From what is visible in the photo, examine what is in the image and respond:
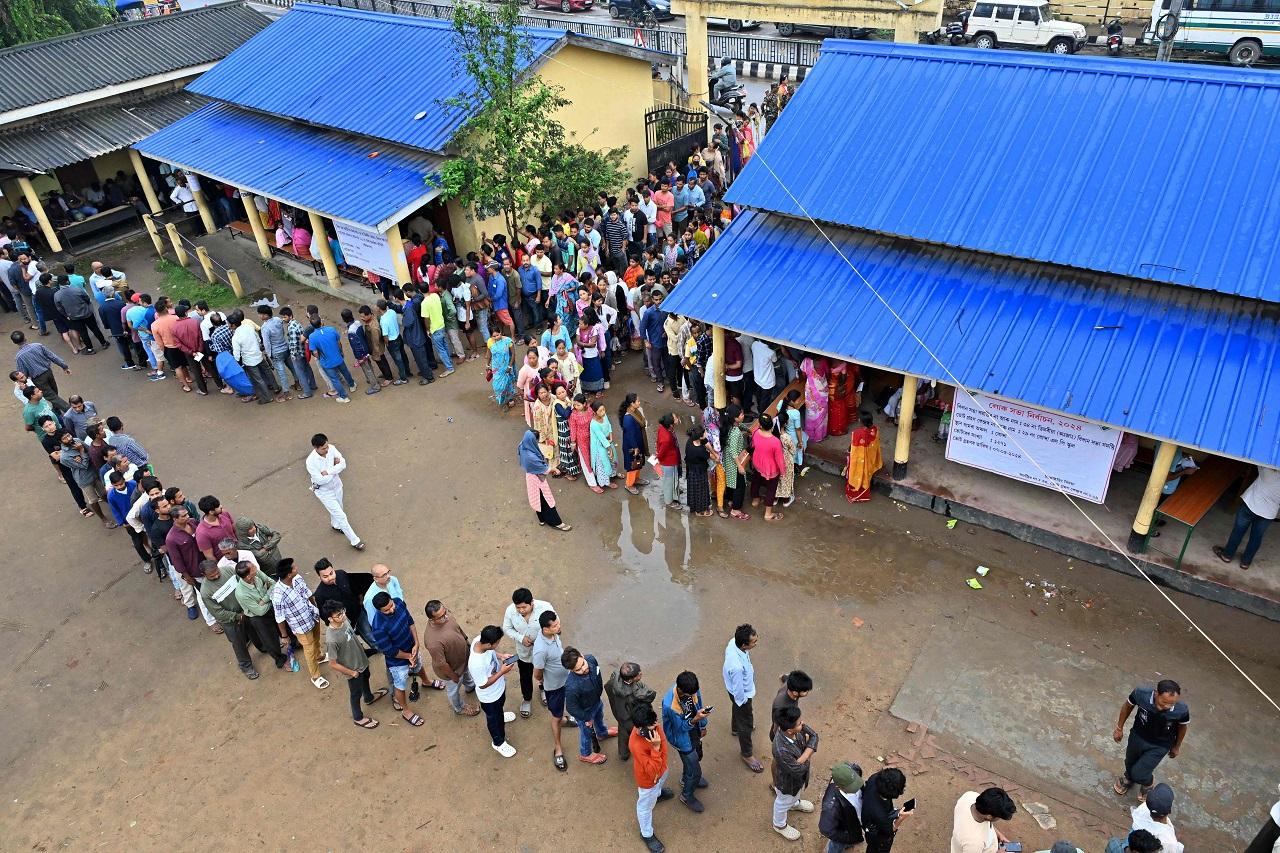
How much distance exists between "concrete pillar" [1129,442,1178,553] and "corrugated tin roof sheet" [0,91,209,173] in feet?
64.7

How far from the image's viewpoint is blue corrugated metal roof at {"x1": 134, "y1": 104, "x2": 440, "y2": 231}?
14.6m

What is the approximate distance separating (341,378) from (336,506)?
11.8 feet

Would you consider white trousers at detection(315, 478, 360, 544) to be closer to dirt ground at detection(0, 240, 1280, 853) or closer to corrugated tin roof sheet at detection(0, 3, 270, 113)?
dirt ground at detection(0, 240, 1280, 853)

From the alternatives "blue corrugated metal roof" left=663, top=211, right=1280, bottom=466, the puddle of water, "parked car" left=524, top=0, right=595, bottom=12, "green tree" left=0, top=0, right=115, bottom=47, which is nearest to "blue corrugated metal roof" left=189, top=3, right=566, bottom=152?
"blue corrugated metal roof" left=663, top=211, right=1280, bottom=466

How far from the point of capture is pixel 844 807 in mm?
5969

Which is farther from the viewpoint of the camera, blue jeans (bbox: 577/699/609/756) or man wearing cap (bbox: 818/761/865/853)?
blue jeans (bbox: 577/699/609/756)

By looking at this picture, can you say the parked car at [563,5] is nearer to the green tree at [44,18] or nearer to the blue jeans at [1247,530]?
the green tree at [44,18]

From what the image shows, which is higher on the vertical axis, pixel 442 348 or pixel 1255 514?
pixel 1255 514

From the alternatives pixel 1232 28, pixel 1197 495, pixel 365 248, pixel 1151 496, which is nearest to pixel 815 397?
pixel 1151 496

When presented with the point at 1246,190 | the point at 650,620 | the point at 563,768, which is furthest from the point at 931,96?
the point at 563,768

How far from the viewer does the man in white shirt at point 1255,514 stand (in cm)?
811

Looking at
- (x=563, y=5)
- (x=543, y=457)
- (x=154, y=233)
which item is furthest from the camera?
(x=563, y=5)

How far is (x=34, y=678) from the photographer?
9.07 m

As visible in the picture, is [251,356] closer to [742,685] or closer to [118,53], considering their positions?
[742,685]
